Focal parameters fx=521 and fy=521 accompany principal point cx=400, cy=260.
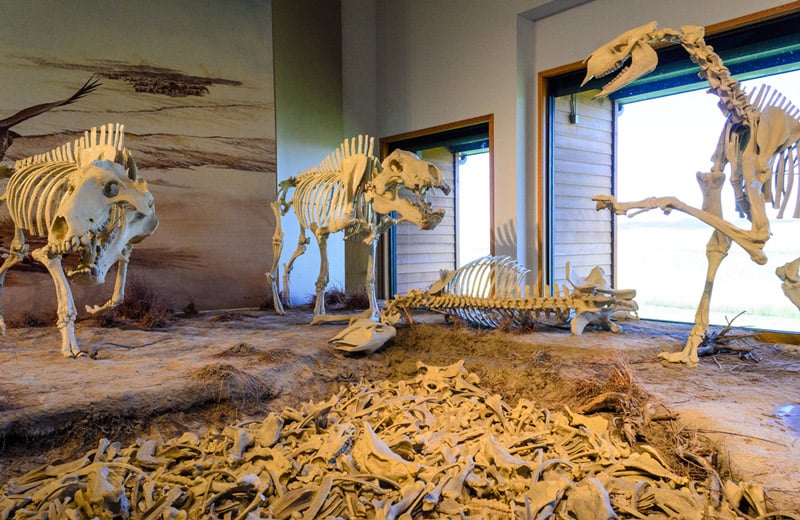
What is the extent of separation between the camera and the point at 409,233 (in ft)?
24.9

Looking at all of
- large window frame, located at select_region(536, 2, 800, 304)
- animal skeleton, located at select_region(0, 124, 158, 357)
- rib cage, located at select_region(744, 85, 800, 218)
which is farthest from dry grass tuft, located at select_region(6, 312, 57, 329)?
rib cage, located at select_region(744, 85, 800, 218)

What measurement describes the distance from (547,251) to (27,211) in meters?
5.16

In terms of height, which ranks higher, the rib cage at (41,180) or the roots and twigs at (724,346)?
the rib cage at (41,180)

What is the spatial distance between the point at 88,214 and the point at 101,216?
124 millimetres

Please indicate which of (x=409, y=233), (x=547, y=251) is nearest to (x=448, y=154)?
(x=409, y=233)

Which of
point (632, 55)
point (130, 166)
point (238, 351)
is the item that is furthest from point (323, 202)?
point (632, 55)

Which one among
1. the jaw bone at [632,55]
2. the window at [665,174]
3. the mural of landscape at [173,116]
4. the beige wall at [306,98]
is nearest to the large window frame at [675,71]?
the window at [665,174]

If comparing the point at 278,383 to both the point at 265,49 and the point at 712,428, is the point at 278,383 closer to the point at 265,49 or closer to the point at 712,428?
the point at 712,428

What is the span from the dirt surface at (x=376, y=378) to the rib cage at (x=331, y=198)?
1.14m

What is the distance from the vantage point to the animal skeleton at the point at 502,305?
445 centimetres

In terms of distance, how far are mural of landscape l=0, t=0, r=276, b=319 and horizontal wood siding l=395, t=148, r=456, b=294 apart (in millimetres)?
1899

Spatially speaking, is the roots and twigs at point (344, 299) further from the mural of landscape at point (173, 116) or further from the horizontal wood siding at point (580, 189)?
the horizontal wood siding at point (580, 189)

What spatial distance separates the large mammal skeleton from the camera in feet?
11.6

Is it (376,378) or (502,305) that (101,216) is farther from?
(502,305)
